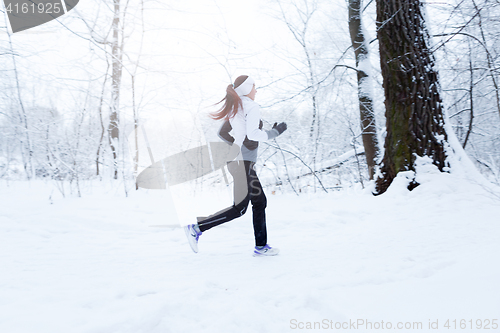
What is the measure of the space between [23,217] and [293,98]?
16.6ft

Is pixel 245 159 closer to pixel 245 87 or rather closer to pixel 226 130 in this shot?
pixel 226 130

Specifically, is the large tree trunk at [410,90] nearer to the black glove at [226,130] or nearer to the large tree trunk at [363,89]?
the large tree trunk at [363,89]

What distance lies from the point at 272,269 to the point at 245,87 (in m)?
1.59

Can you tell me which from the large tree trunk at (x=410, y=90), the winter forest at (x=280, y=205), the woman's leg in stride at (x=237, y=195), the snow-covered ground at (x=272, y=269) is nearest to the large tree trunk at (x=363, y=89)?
the winter forest at (x=280, y=205)

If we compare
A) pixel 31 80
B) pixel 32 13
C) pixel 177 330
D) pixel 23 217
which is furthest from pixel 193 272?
pixel 31 80

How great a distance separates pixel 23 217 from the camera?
3.39 metres

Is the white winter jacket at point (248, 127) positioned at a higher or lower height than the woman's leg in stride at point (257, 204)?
higher

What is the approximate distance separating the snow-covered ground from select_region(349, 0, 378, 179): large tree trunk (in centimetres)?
220

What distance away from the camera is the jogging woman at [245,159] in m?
2.40

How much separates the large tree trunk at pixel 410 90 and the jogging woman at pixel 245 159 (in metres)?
2.30

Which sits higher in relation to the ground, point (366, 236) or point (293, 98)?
point (293, 98)

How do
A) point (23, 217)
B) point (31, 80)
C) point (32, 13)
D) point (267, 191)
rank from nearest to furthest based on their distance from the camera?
→ point (23, 217) < point (32, 13) < point (31, 80) < point (267, 191)

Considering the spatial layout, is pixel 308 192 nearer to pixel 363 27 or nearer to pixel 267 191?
pixel 267 191

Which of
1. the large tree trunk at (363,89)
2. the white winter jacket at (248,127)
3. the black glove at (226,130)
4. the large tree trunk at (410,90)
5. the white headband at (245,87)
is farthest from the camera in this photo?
the large tree trunk at (363,89)
